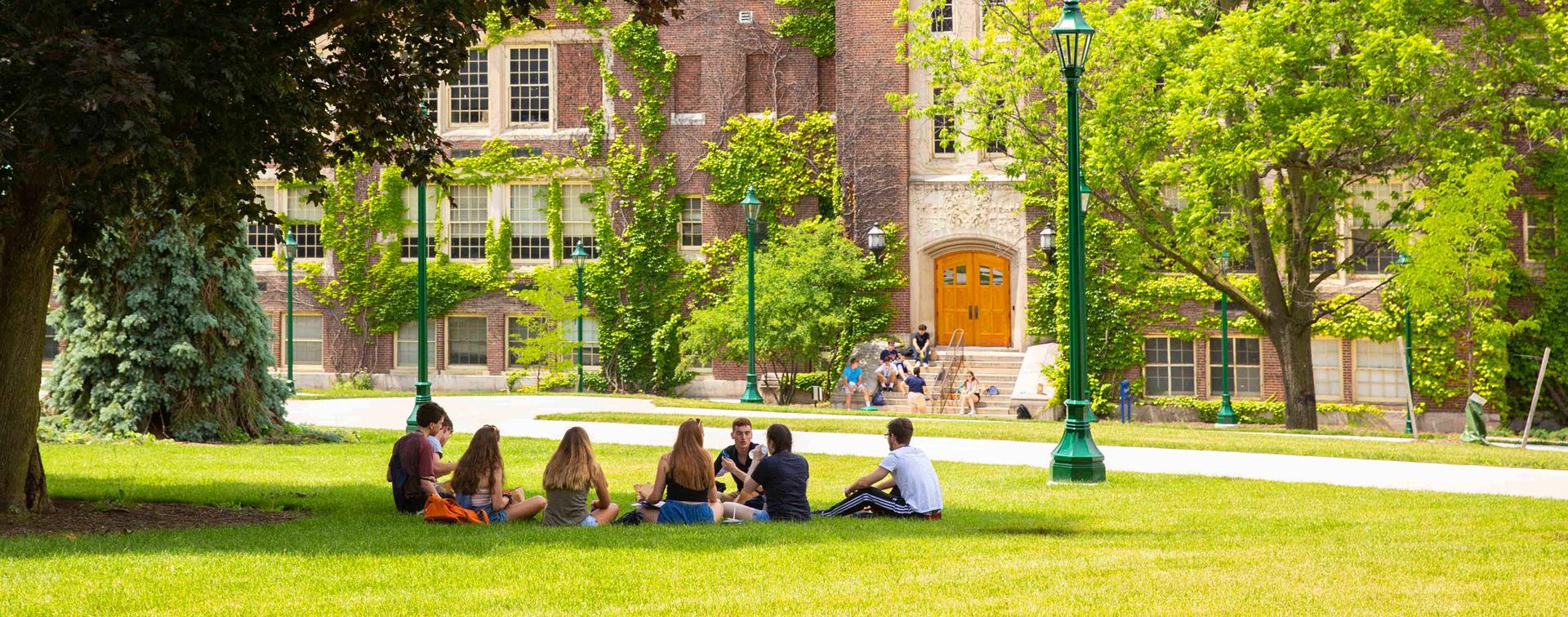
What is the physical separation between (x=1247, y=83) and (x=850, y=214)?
557 inches

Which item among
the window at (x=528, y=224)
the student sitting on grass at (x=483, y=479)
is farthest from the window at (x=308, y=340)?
the student sitting on grass at (x=483, y=479)

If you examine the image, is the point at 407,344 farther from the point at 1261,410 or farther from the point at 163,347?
the point at 1261,410

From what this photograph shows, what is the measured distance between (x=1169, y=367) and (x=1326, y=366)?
137 inches

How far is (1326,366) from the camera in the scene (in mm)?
33156

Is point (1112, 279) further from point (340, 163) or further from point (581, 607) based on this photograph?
point (581, 607)

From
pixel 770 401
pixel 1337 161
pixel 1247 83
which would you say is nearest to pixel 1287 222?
pixel 1337 161

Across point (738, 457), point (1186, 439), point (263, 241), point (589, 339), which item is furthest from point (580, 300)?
point (738, 457)

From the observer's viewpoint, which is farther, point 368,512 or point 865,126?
point 865,126

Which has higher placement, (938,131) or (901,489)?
(938,131)

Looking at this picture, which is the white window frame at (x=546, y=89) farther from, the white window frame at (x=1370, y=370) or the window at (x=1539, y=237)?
the window at (x=1539, y=237)

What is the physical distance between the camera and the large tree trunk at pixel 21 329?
1113cm

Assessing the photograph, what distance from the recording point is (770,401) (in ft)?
120

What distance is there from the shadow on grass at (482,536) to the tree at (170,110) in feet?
7.17

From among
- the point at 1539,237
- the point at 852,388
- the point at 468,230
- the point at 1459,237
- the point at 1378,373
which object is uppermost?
the point at 468,230
